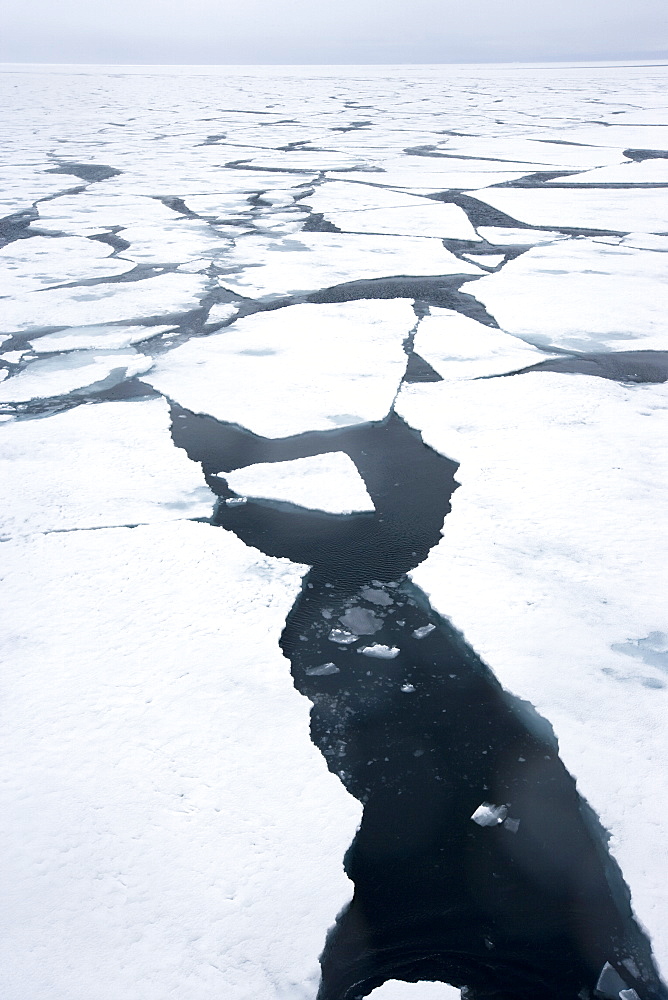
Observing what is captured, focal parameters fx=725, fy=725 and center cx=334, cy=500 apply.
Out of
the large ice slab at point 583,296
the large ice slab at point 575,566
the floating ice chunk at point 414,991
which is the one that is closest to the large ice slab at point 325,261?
the large ice slab at point 583,296

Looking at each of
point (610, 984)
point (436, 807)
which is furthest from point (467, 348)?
point (610, 984)

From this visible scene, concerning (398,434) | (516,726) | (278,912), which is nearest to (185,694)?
(278,912)

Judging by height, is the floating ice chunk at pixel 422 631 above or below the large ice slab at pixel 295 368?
below

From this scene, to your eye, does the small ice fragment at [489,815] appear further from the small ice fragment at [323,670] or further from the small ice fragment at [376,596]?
the small ice fragment at [376,596]

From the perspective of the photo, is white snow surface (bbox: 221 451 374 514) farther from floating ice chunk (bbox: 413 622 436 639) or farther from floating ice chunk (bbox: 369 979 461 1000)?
floating ice chunk (bbox: 369 979 461 1000)

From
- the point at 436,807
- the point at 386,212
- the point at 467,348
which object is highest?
the point at 386,212

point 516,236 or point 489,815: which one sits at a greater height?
point 516,236

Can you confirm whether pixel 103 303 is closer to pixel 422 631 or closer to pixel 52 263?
pixel 52 263
